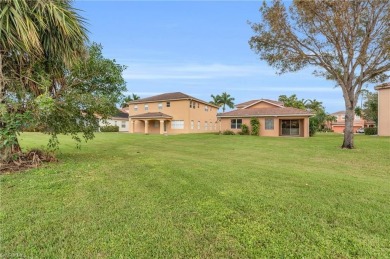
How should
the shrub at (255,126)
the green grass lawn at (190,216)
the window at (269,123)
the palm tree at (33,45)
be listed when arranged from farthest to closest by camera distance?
the shrub at (255,126), the window at (269,123), the palm tree at (33,45), the green grass lawn at (190,216)

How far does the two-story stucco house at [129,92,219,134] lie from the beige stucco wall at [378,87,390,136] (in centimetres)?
2259

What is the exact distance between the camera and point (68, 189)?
548 cm

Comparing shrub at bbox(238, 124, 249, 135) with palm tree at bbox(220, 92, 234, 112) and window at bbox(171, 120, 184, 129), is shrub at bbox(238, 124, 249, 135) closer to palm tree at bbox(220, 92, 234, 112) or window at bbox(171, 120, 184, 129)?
window at bbox(171, 120, 184, 129)

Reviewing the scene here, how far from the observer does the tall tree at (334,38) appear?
14.5 m

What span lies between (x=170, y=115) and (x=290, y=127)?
55.7ft

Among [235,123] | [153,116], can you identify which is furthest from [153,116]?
[235,123]

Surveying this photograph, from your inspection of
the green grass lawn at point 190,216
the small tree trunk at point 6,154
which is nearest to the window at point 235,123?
the green grass lawn at point 190,216

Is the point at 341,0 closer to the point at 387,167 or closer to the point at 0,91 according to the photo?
the point at 387,167

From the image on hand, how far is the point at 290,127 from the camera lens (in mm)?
30062

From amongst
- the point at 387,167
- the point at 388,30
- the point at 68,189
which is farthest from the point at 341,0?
the point at 68,189

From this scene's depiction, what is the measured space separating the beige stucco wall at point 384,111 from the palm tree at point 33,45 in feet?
99.1

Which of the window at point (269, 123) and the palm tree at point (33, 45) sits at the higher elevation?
the palm tree at point (33, 45)

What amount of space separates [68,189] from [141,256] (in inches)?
134

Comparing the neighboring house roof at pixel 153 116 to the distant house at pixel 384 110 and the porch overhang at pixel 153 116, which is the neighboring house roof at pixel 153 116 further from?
the distant house at pixel 384 110
